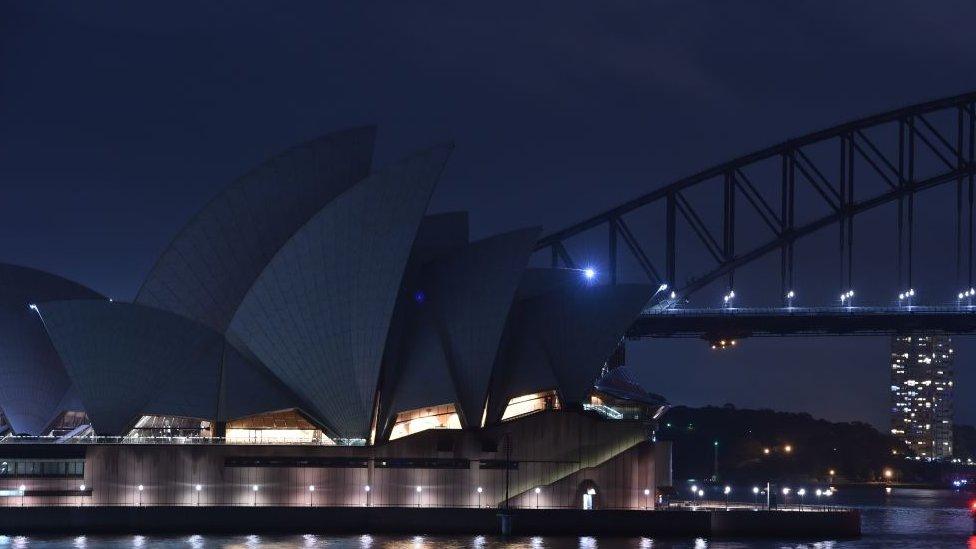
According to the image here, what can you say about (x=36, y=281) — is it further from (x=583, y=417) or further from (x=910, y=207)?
(x=910, y=207)

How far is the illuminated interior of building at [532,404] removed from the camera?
244 feet

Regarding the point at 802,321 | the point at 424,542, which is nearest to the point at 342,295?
the point at 424,542

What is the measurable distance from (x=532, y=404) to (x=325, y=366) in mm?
11274

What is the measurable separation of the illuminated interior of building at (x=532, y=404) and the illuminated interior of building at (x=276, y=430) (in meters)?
9.21

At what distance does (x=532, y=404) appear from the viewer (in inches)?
2950

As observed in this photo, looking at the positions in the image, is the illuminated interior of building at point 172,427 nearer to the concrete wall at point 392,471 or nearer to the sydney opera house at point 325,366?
the sydney opera house at point 325,366

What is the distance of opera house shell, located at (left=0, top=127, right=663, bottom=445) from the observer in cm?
6831

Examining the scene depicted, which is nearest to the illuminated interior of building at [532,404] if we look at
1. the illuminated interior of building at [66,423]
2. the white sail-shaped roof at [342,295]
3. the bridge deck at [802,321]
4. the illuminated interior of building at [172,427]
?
the white sail-shaped roof at [342,295]

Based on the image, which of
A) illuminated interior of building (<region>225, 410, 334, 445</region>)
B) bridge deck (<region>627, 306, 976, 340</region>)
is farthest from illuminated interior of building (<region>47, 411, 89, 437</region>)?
bridge deck (<region>627, 306, 976, 340</region>)

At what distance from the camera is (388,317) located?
6881 cm

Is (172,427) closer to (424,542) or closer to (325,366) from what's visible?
(325,366)

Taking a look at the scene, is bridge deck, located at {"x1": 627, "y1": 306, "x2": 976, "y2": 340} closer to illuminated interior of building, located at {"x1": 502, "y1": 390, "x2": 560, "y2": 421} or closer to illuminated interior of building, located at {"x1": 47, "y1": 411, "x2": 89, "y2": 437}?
illuminated interior of building, located at {"x1": 502, "y1": 390, "x2": 560, "y2": 421}

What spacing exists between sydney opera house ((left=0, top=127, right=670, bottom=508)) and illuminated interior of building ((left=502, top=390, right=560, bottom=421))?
0.10 metres

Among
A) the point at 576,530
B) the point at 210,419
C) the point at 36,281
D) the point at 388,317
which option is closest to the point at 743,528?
the point at 576,530
